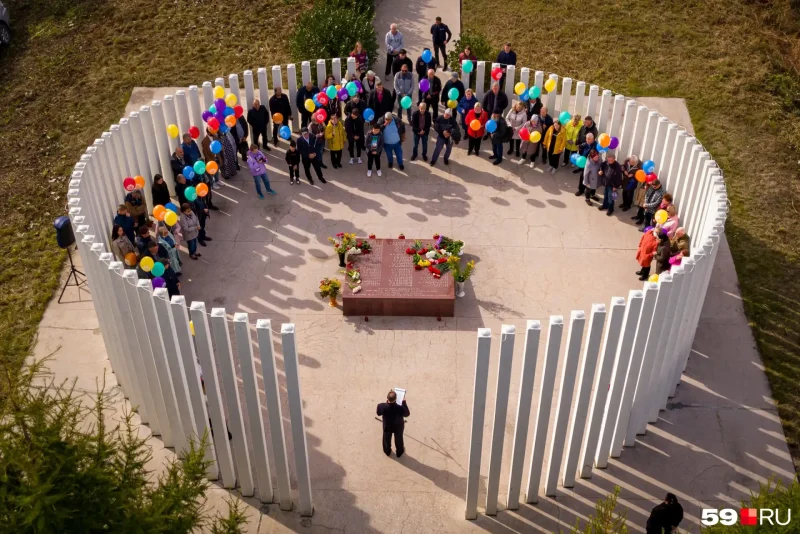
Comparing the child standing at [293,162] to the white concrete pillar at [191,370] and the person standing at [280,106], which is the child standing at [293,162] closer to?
the person standing at [280,106]

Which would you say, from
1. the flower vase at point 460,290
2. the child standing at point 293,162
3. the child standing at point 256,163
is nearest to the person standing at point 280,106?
the child standing at point 293,162

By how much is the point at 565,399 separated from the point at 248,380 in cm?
371

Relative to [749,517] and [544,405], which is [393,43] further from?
[749,517]

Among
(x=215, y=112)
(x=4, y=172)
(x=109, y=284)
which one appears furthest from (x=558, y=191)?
(x=4, y=172)

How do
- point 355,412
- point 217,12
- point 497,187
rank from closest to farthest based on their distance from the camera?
point 355,412
point 497,187
point 217,12

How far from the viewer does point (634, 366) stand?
11172mm

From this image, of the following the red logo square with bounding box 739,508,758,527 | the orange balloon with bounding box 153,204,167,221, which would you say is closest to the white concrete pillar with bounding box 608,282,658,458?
the red logo square with bounding box 739,508,758,527

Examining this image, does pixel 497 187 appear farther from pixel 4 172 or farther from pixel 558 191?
pixel 4 172

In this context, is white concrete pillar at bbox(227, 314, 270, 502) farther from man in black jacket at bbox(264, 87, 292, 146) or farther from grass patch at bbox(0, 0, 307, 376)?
man in black jacket at bbox(264, 87, 292, 146)

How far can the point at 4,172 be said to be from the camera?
17.9 m

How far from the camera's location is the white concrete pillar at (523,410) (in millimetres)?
10000

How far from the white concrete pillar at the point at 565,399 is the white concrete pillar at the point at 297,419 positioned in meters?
3.02

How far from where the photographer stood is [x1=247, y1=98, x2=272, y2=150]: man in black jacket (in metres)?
17.3

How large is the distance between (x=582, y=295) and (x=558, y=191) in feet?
9.58
